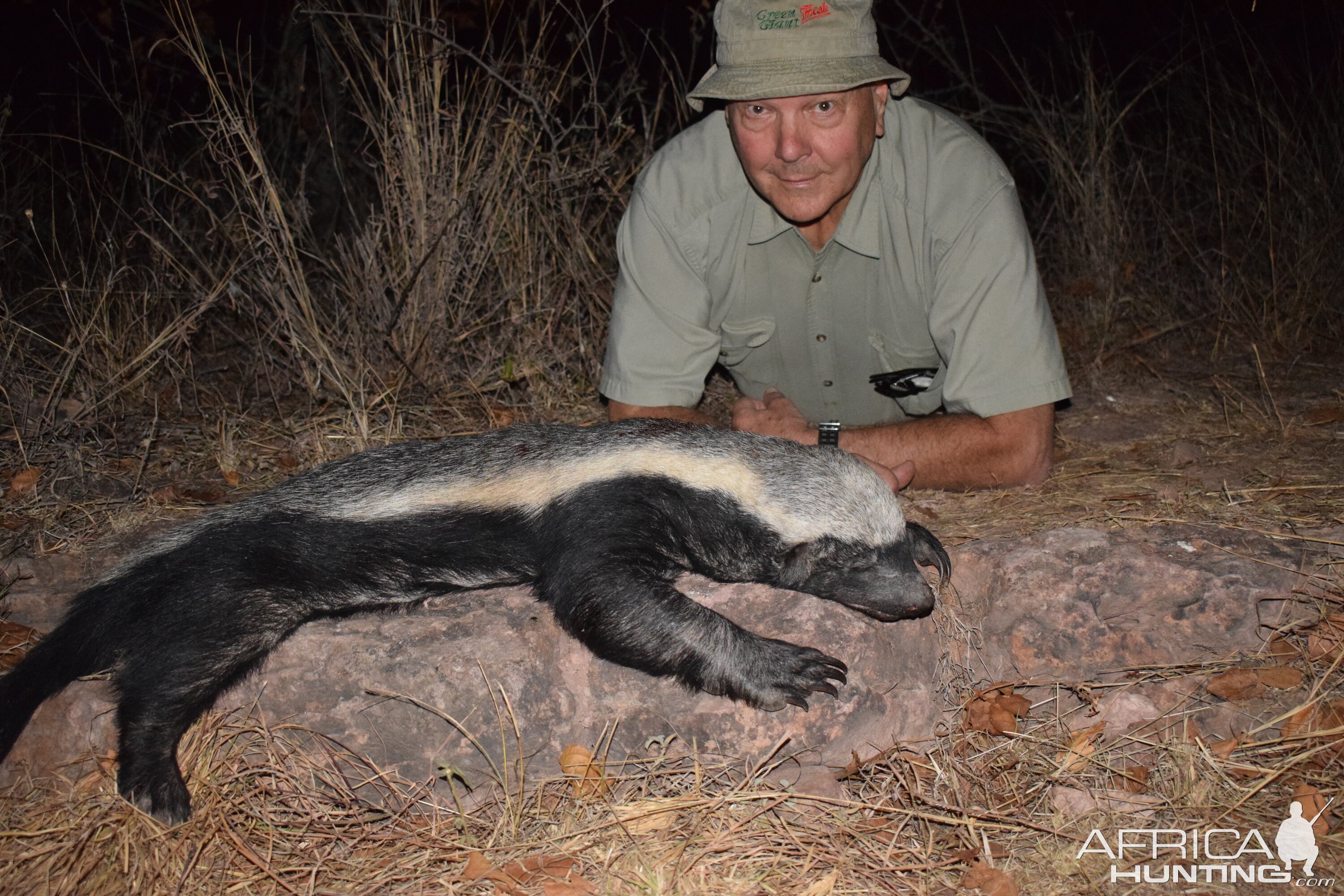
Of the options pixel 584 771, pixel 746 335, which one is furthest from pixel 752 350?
pixel 584 771

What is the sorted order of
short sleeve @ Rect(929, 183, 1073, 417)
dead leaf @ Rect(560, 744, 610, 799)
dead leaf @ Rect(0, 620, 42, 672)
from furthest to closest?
short sleeve @ Rect(929, 183, 1073, 417) → dead leaf @ Rect(0, 620, 42, 672) → dead leaf @ Rect(560, 744, 610, 799)

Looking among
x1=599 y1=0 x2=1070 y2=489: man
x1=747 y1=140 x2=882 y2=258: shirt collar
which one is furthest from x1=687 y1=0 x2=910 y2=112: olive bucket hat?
x1=747 y1=140 x2=882 y2=258: shirt collar

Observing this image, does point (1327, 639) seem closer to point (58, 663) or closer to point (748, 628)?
point (748, 628)

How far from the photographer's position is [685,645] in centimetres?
296

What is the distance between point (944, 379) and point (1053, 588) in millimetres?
1295

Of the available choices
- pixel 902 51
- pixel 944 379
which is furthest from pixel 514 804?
pixel 902 51

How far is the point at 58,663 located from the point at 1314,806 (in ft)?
12.1

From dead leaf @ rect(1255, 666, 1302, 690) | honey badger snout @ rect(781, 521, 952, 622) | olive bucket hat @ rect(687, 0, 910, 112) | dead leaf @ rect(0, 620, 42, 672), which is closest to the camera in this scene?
→ dead leaf @ rect(1255, 666, 1302, 690)

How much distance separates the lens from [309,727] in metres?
3.00

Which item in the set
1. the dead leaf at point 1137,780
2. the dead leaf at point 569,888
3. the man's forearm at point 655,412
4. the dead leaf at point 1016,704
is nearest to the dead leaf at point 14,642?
the dead leaf at point 569,888

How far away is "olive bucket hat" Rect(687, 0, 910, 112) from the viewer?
12.4 feet

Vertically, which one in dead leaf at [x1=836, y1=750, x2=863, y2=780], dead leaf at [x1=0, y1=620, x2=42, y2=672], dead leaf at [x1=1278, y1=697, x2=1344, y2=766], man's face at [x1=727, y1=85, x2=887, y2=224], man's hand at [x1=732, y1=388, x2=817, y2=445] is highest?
man's face at [x1=727, y1=85, x2=887, y2=224]

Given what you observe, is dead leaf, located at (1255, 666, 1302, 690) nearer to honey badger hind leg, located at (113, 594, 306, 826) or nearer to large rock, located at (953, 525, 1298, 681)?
large rock, located at (953, 525, 1298, 681)

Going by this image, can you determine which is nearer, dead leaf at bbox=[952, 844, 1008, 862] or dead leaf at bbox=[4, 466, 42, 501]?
dead leaf at bbox=[952, 844, 1008, 862]
